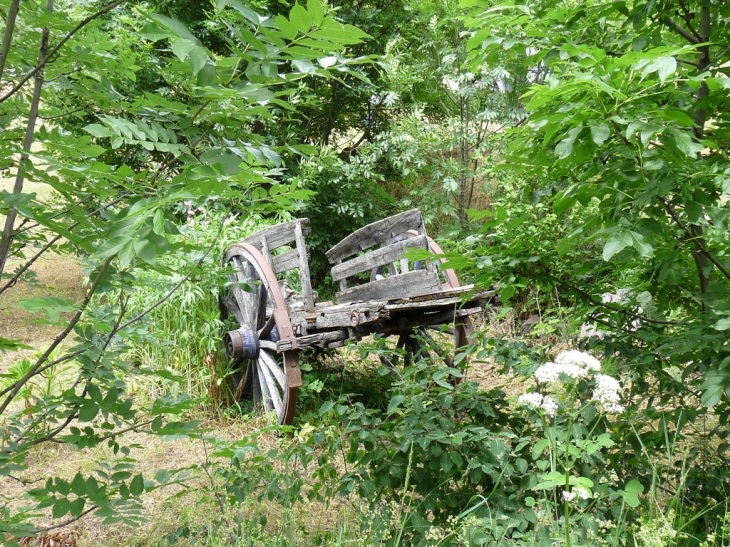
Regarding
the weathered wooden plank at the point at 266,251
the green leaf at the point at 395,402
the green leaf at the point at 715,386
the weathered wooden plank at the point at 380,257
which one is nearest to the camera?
the green leaf at the point at 715,386

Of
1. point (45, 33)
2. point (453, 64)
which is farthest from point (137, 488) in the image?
point (453, 64)

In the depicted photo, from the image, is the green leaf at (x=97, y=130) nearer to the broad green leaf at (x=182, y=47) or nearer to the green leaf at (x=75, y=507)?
the broad green leaf at (x=182, y=47)

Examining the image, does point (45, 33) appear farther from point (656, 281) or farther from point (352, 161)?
point (352, 161)

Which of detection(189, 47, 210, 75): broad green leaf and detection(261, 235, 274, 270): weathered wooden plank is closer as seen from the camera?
detection(189, 47, 210, 75): broad green leaf

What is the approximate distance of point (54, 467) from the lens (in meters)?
3.78

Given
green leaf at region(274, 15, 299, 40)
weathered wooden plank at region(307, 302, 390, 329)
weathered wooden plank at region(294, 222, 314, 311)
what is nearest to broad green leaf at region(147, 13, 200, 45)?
green leaf at region(274, 15, 299, 40)

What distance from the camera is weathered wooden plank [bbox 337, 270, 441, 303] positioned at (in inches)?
169

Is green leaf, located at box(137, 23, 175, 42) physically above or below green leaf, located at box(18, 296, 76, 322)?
above

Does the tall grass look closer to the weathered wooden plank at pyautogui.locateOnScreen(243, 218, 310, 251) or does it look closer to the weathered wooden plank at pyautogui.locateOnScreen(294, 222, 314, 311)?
the weathered wooden plank at pyautogui.locateOnScreen(243, 218, 310, 251)

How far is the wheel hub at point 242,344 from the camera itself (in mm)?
4590

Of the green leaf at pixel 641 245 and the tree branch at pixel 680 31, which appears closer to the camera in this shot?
the green leaf at pixel 641 245

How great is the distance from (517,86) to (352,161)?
2.52m

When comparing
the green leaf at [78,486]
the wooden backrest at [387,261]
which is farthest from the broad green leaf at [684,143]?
the wooden backrest at [387,261]

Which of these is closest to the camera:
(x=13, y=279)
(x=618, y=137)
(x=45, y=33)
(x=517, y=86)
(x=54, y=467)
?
(x=45, y=33)
